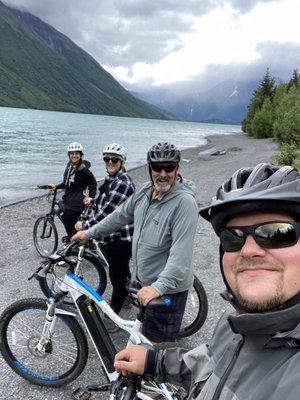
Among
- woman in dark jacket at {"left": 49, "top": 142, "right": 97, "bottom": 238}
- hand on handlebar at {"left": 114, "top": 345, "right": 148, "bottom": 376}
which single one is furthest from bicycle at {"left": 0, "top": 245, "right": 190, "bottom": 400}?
woman in dark jacket at {"left": 49, "top": 142, "right": 97, "bottom": 238}

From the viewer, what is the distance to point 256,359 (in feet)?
4.73

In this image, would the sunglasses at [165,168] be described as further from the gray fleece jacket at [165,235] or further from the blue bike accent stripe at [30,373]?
the blue bike accent stripe at [30,373]

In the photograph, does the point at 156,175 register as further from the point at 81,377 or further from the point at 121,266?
the point at 81,377

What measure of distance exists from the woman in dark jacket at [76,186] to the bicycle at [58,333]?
12.7 ft

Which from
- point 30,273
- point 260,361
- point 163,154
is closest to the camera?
point 260,361

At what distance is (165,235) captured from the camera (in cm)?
374

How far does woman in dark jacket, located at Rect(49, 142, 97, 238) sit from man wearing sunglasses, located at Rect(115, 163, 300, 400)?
625 centimetres

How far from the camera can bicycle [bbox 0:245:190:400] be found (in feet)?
12.6

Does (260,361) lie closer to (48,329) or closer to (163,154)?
(163,154)

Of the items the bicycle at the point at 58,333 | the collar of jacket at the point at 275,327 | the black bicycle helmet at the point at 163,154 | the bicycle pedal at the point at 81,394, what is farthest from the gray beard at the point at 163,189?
the collar of jacket at the point at 275,327

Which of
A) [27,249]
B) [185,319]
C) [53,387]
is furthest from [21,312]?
[27,249]

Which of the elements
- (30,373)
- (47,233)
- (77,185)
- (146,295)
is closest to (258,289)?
(146,295)

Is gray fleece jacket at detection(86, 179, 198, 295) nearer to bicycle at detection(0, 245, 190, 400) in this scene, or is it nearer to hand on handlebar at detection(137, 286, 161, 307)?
hand on handlebar at detection(137, 286, 161, 307)

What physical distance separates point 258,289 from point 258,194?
400 mm
